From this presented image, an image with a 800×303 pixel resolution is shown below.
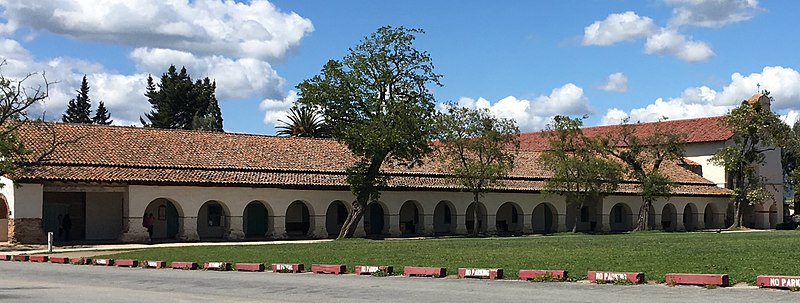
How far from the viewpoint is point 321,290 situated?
16.8 m

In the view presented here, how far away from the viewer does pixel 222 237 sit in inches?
1752

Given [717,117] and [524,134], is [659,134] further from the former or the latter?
[524,134]

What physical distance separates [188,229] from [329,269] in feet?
71.6

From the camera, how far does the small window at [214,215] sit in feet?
150

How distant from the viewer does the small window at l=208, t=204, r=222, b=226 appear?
4584 centimetres

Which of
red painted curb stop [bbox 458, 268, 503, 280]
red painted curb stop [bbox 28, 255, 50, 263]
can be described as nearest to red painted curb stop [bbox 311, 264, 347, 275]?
red painted curb stop [bbox 458, 268, 503, 280]

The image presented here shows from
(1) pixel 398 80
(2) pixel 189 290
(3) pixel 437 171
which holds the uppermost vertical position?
(1) pixel 398 80

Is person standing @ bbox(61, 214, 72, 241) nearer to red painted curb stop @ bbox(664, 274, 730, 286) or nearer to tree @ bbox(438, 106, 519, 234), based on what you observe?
tree @ bbox(438, 106, 519, 234)

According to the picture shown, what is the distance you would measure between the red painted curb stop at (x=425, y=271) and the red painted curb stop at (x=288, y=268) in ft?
9.06

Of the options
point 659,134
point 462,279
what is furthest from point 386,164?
point 462,279

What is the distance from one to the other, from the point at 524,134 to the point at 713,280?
213ft

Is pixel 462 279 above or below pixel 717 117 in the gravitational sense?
below

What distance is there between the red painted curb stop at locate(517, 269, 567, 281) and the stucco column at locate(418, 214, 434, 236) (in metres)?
31.2

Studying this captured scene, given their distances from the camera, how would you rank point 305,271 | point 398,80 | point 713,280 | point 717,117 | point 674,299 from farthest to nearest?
point 717,117
point 398,80
point 305,271
point 713,280
point 674,299
